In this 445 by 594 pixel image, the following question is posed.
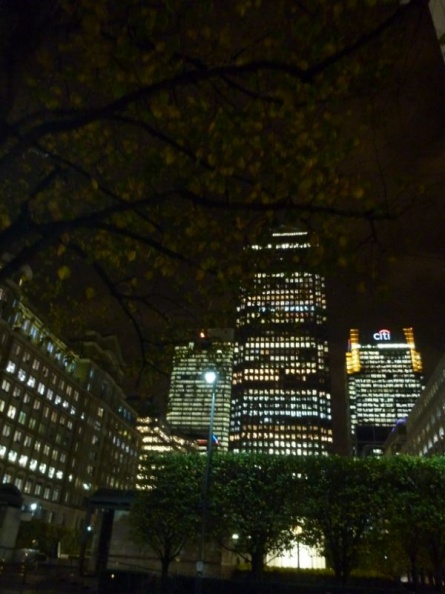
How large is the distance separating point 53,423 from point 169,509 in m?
72.3

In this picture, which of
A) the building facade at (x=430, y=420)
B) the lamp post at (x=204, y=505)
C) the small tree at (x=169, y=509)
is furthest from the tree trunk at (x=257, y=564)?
the building facade at (x=430, y=420)

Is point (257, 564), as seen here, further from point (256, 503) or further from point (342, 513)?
point (342, 513)

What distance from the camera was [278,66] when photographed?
22.5ft

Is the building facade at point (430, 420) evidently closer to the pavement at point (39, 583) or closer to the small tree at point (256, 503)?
the small tree at point (256, 503)

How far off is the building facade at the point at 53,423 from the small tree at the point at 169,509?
3350cm

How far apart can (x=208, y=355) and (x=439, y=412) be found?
286 feet

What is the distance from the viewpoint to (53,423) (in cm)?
9775

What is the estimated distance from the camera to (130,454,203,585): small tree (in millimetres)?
32719

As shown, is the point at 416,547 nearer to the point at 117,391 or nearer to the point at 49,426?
the point at 49,426

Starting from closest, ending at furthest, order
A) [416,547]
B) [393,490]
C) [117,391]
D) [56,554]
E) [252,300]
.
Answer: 1. [252,300]
2. [393,490]
3. [416,547]
4. [56,554]
5. [117,391]

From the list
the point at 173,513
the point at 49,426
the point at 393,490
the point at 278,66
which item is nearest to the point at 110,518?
the point at 173,513

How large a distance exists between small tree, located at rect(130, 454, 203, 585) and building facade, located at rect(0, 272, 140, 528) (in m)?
33.5

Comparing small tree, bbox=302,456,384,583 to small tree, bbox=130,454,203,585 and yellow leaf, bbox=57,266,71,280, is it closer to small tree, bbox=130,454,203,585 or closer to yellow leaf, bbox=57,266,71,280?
small tree, bbox=130,454,203,585

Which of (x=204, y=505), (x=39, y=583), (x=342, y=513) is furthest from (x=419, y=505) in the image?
(x=39, y=583)
